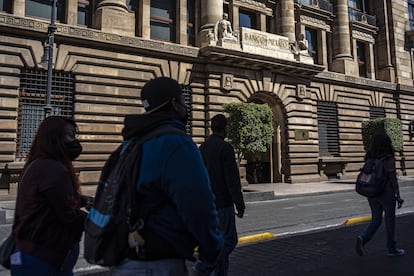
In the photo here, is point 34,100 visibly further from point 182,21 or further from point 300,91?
point 300,91

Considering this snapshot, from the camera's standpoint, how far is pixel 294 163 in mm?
20859

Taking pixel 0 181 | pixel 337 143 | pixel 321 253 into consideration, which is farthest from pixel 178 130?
pixel 337 143

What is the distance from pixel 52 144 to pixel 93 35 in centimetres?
1413

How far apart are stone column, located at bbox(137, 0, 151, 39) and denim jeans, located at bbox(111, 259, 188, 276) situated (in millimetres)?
Answer: 17208

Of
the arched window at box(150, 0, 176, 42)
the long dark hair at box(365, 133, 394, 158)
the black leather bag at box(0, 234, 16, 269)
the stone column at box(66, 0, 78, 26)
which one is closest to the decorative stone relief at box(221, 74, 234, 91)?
the arched window at box(150, 0, 176, 42)

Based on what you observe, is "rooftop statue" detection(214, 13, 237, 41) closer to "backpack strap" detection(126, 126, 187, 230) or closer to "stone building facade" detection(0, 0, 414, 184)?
"stone building facade" detection(0, 0, 414, 184)

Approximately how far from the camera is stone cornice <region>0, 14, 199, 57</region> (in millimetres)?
13759

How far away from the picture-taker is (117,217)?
1.78 meters

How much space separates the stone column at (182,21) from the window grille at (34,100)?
655 cm

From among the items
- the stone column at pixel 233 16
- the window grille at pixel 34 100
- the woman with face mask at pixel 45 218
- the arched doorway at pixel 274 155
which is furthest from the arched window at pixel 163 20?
the woman with face mask at pixel 45 218

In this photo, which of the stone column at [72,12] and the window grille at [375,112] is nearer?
the stone column at [72,12]

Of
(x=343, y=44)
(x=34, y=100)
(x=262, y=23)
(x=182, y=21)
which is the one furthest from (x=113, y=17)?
(x=343, y=44)

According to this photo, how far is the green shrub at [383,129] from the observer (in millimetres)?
21344

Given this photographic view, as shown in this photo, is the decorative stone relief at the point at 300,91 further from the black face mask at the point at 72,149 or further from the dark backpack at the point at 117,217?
the dark backpack at the point at 117,217
